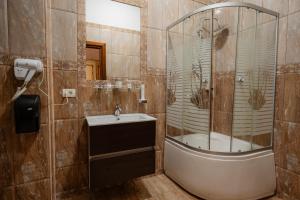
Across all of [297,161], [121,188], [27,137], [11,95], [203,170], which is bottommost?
[121,188]

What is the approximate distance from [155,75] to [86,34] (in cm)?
96

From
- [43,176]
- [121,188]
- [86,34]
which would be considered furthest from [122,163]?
[86,34]

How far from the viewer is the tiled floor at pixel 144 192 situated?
1928 millimetres

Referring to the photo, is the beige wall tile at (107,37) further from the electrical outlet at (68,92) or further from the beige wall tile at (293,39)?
the beige wall tile at (293,39)

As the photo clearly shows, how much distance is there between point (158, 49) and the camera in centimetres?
237

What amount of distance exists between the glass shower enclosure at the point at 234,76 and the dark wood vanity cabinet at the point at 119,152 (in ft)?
1.70

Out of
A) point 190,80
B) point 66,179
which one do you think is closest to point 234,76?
point 190,80

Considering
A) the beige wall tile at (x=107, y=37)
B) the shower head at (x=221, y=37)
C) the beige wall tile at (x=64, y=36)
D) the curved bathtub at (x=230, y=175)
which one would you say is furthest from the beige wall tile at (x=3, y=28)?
the shower head at (x=221, y=37)

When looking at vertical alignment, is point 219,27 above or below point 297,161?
above

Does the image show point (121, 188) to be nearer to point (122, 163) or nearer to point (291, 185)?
point (122, 163)

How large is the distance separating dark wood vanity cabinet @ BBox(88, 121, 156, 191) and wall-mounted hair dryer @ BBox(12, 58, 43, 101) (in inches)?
25.7

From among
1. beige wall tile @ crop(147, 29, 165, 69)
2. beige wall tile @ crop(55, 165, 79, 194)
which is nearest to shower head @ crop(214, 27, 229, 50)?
beige wall tile @ crop(147, 29, 165, 69)

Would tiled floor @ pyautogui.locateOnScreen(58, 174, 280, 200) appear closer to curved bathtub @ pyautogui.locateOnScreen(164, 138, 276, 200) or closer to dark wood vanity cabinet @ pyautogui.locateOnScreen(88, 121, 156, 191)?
curved bathtub @ pyautogui.locateOnScreen(164, 138, 276, 200)

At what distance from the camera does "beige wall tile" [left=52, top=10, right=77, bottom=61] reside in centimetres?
183
